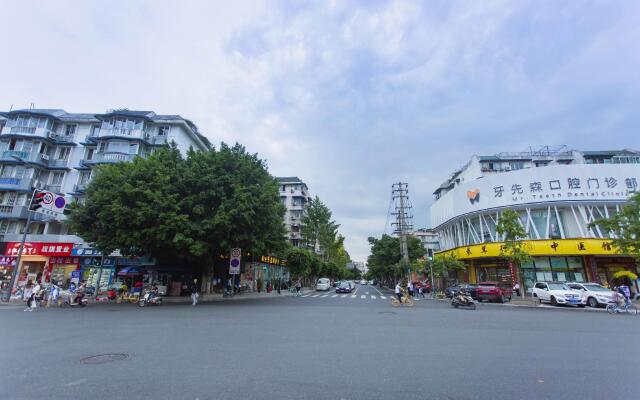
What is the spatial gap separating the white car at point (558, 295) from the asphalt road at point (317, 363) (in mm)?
12535

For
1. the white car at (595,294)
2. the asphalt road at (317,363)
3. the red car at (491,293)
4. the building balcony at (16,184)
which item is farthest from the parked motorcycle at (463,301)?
the building balcony at (16,184)

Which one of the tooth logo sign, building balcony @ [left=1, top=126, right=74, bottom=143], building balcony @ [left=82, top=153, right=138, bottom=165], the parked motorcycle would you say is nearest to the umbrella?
building balcony @ [left=82, top=153, right=138, bottom=165]

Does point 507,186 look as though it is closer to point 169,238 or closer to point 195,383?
point 169,238

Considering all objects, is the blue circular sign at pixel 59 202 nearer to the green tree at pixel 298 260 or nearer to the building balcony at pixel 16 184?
the building balcony at pixel 16 184

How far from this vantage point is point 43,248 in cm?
3206

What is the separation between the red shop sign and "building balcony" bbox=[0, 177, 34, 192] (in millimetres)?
5763

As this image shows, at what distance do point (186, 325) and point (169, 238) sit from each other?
1115 cm

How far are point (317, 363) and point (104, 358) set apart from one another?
4.63 m

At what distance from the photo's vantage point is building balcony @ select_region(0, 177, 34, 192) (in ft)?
105

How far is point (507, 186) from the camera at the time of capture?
37.1 meters

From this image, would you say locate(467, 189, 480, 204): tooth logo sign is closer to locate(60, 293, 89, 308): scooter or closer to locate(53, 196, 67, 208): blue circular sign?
locate(60, 293, 89, 308): scooter

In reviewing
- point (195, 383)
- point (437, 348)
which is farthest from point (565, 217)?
point (195, 383)

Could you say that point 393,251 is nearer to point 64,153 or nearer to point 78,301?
point 78,301

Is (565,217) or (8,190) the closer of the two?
(8,190)
